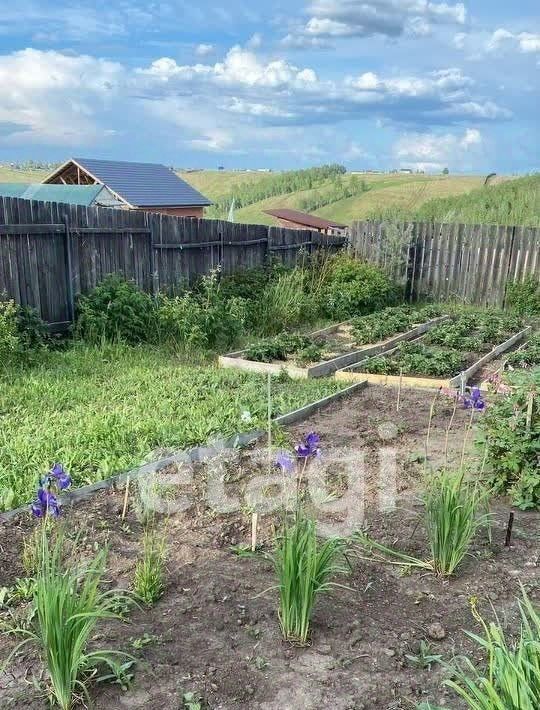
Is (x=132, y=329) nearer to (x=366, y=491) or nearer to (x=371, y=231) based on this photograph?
(x=366, y=491)

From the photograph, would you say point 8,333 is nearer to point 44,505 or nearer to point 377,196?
point 44,505

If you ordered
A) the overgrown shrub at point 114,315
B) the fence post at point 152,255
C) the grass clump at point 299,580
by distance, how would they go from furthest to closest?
the fence post at point 152,255 → the overgrown shrub at point 114,315 → the grass clump at point 299,580

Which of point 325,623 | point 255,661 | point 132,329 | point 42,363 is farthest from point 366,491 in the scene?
point 132,329

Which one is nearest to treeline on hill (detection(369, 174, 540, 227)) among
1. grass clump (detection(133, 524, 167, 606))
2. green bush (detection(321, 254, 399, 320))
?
green bush (detection(321, 254, 399, 320))

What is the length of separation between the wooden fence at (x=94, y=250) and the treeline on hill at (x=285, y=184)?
47828 mm

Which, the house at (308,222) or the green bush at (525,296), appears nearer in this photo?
the green bush at (525,296)

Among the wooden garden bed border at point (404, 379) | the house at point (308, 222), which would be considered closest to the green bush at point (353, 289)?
the house at point (308, 222)

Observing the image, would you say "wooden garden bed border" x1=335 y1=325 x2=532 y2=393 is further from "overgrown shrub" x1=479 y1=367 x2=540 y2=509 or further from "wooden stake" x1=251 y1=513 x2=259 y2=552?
"wooden stake" x1=251 y1=513 x2=259 y2=552

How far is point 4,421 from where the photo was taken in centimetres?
497

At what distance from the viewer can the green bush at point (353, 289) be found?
11.3m

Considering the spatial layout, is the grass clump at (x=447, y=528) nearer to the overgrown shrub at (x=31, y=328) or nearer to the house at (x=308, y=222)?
the overgrown shrub at (x=31, y=328)

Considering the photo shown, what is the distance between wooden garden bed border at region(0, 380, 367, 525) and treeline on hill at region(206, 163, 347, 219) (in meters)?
53.5

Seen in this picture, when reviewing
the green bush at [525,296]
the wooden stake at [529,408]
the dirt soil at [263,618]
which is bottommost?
the green bush at [525,296]

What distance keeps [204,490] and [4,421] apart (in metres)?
2.05
